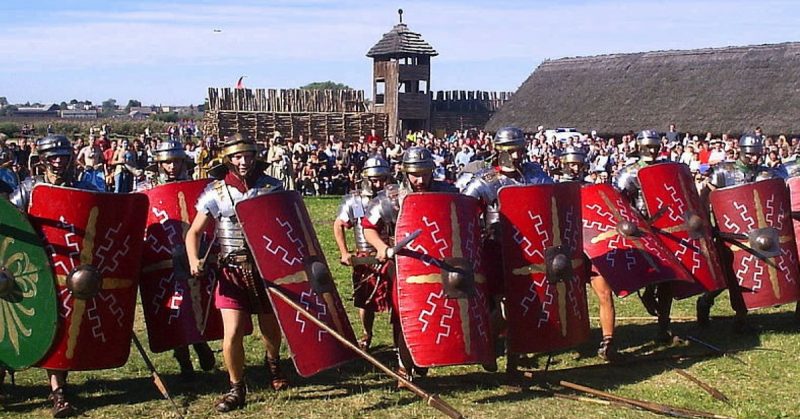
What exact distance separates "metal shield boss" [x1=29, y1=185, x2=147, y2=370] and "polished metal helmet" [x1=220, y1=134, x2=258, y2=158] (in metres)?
0.58

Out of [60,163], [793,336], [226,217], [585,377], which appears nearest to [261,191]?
[226,217]

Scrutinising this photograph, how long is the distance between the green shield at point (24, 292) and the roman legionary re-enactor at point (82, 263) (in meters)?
0.06

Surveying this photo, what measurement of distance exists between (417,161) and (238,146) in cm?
113

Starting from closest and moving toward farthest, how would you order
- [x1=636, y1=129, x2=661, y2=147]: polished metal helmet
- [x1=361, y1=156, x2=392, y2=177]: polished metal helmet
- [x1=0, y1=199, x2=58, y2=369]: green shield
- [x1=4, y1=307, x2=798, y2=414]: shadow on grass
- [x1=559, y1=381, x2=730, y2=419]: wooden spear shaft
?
[x1=0, y1=199, x2=58, y2=369]: green shield
[x1=559, y1=381, x2=730, y2=419]: wooden spear shaft
[x1=4, y1=307, x2=798, y2=414]: shadow on grass
[x1=361, y1=156, x2=392, y2=177]: polished metal helmet
[x1=636, y1=129, x2=661, y2=147]: polished metal helmet

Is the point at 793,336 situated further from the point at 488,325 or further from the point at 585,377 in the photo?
the point at 488,325

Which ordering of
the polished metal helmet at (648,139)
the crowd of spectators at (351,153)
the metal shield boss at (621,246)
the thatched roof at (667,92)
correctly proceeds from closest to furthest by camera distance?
the metal shield boss at (621,246) < the polished metal helmet at (648,139) < the crowd of spectators at (351,153) < the thatched roof at (667,92)

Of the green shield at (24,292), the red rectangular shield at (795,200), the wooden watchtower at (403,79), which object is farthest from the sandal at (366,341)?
the wooden watchtower at (403,79)

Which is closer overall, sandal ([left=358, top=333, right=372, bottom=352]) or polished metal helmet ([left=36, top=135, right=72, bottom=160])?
polished metal helmet ([left=36, top=135, right=72, bottom=160])

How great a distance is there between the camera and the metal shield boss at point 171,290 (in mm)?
6344

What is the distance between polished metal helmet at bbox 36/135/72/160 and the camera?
5898 mm

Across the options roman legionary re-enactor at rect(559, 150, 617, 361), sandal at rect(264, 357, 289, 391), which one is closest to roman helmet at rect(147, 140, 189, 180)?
sandal at rect(264, 357, 289, 391)

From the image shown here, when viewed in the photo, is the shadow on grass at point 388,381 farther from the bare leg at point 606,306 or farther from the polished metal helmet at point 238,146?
the polished metal helmet at point 238,146

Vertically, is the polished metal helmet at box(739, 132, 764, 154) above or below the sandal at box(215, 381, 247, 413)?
above

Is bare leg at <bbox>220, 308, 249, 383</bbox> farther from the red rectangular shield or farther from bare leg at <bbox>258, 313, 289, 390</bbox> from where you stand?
the red rectangular shield
